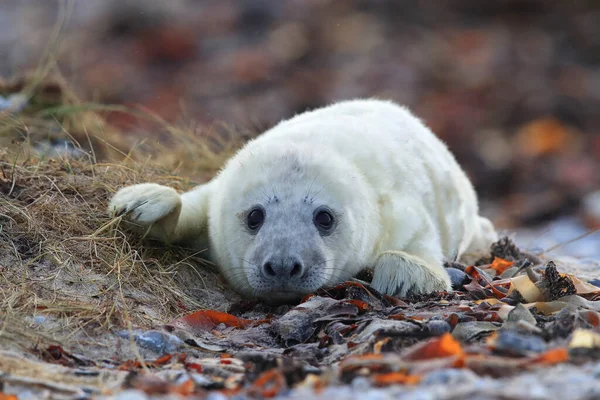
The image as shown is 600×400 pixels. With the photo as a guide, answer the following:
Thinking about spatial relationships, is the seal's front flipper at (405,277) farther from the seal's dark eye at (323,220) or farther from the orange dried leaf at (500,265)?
the orange dried leaf at (500,265)

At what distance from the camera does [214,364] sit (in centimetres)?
337

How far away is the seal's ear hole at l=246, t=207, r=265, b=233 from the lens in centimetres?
440

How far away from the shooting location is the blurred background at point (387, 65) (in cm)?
1352

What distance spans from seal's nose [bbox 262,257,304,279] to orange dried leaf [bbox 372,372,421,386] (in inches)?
52.7

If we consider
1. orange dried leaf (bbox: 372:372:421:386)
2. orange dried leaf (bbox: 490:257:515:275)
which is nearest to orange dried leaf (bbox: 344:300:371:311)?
orange dried leaf (bbox: 372:372:421:386)

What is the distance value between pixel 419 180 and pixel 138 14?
1467cm

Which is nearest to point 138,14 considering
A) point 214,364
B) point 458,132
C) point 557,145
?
point 458,132

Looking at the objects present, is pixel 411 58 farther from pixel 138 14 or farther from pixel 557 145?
pixel 138 14

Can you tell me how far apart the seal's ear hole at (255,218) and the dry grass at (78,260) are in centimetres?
42

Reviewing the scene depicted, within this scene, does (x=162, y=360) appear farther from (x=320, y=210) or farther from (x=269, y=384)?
(x=320, y=210)

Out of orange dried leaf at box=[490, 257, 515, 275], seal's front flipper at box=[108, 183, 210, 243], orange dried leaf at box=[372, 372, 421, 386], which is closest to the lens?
orange dried leaf at box=[372, 372, 421, 386]

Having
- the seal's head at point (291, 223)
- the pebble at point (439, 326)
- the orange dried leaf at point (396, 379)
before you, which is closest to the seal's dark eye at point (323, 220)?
the seal's head at point (291, 223)

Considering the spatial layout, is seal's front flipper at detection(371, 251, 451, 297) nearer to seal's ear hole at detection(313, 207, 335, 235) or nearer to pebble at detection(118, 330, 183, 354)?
seal's ear hole at detection(313, 207, 335, 235)

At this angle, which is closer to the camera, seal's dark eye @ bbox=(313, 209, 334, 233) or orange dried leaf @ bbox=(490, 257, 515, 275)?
seal's dark eye @ bbox=(313, 209, 334, 233)
